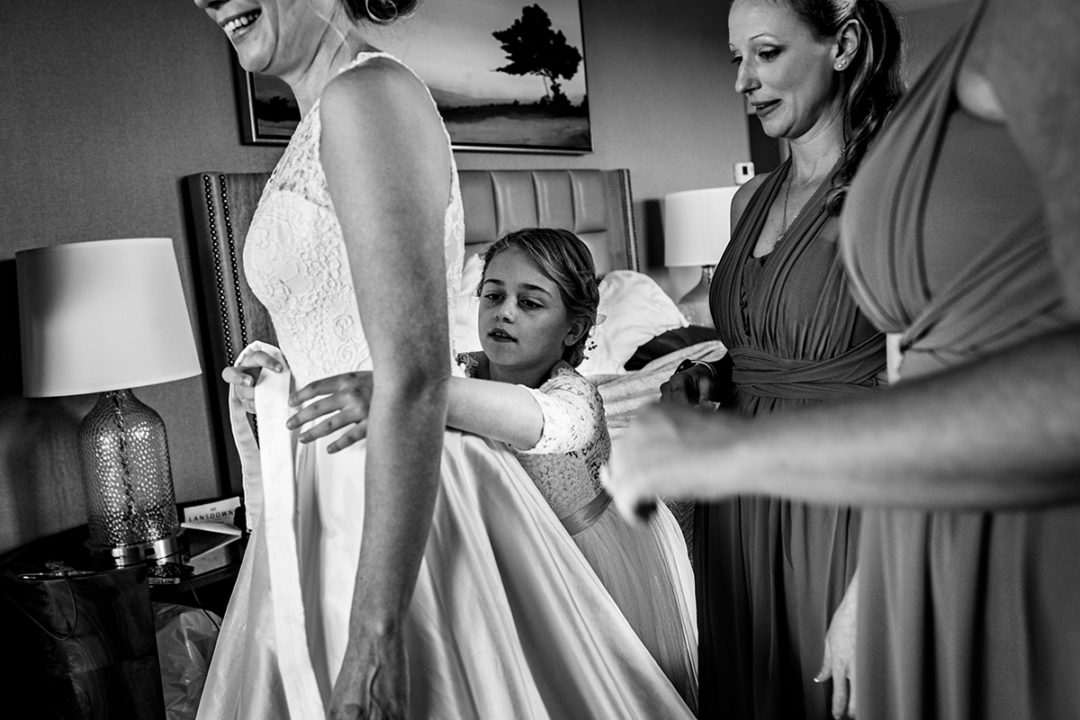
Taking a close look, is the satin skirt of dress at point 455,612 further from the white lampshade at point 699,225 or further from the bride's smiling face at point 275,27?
the white lampshade at point 699,225

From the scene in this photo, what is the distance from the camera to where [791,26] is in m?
1.49

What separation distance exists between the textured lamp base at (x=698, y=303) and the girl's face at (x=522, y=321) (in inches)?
101

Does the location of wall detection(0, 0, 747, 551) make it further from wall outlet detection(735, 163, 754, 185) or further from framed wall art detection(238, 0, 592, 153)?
wall outlet detection(735, 163, 754, 185)

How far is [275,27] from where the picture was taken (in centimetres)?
111

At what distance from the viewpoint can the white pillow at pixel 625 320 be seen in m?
3.59

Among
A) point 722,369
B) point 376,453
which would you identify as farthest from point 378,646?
point 722,369

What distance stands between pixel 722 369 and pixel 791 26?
574mm

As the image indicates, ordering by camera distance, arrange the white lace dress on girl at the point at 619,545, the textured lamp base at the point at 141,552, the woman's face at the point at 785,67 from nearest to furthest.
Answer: the woman's face at the point at 785,67, the white lace dress on girl at the point at 619,545, the textured lamp base at the point at 141,552

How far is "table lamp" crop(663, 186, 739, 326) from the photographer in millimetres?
4367

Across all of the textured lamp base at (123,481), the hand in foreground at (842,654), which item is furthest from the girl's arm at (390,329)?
the textured lamp base at (123,481)

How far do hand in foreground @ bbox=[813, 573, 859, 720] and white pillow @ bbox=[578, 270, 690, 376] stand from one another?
91.9 inches

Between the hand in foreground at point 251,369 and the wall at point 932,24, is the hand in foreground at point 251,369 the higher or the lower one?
the lower one

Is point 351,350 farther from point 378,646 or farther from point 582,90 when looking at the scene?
point 582,90

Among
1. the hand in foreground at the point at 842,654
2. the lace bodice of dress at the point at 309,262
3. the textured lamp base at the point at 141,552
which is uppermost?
the lace bodice of dress at the point at 309,262
